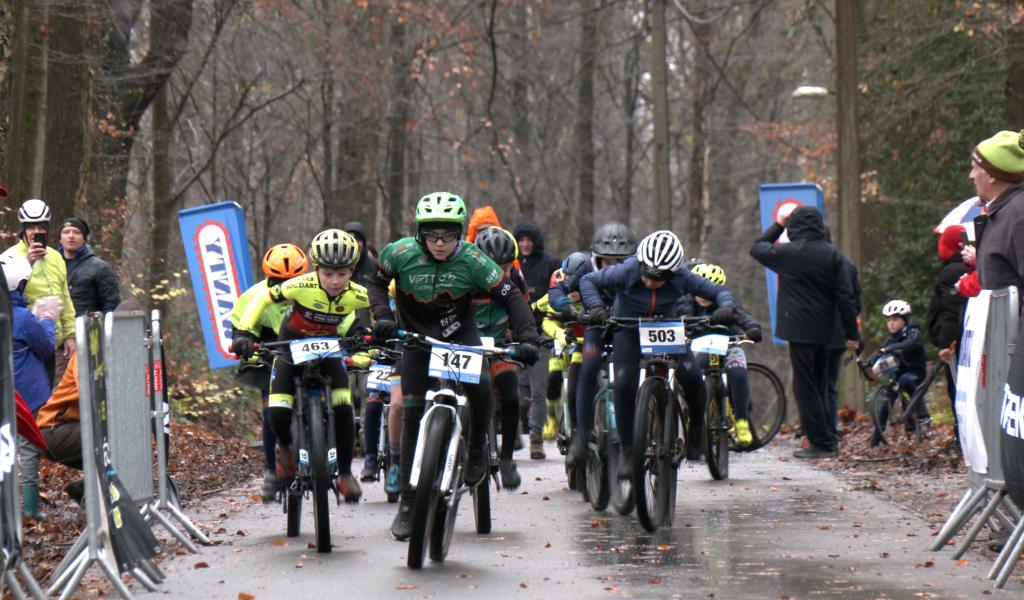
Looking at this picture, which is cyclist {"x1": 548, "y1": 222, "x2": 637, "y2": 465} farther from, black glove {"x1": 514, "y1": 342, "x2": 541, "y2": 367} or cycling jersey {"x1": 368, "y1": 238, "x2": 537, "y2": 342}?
black glove {"x1": 514, "y1": 342, "x2": 541, "y2": 367}

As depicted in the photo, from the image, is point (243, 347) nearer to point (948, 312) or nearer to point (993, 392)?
point (993, 392)

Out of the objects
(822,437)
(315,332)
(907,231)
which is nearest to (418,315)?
(315,332)

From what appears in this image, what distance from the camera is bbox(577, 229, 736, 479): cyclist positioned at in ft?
37.0

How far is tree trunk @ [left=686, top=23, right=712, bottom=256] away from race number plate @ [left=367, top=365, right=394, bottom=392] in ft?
65.4

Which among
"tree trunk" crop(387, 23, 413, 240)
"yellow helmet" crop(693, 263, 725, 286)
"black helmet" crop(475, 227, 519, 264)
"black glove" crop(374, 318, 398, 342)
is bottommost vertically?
"black glove" crop(374, 318, 398, 342)

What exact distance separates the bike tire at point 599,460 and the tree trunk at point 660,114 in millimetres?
15261

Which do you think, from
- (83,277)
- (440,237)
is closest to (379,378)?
(83,277)

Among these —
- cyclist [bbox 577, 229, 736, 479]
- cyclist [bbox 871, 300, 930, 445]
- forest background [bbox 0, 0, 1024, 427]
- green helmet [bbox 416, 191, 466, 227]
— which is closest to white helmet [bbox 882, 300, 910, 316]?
cyclist [bbox 871, 300, 930, 445]

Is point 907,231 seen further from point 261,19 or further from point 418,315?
point 418,315

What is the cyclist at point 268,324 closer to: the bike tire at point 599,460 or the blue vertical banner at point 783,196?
the bike tire at point 599,460

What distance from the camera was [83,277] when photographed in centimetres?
1437

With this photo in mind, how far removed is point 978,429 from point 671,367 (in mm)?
2647

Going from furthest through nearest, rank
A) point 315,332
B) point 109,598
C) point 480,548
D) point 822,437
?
point 822,437
point 315,332
point 480,548
point 109,598

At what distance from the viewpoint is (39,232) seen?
510 inches
